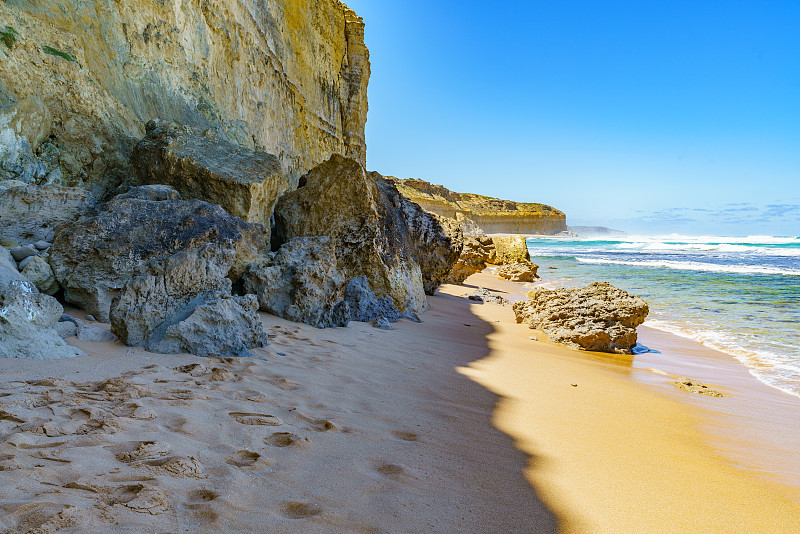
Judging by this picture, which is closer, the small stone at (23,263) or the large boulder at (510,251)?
the small stone at (23,263)

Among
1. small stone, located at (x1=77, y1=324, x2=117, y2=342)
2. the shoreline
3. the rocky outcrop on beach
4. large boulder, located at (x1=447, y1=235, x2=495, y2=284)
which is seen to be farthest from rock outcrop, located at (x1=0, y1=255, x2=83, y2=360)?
large boulder, located at (x1=447, y1=235, x2=495, y2=284)

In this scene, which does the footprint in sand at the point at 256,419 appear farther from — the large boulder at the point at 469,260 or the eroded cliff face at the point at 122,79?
the large boulder at the point at 469,260

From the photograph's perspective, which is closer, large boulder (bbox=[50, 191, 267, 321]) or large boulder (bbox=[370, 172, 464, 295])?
large boulder (bbox=[50, 191, 267, 321])

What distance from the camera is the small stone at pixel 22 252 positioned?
142 inches

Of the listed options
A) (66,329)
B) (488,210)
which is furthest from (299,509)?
(488,210)

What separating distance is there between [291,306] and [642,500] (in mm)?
3581

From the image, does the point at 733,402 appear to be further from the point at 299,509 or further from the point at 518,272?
the point at 518,272

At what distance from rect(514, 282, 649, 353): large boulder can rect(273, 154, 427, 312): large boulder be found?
216 cm

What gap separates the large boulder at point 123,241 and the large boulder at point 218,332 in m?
0.63

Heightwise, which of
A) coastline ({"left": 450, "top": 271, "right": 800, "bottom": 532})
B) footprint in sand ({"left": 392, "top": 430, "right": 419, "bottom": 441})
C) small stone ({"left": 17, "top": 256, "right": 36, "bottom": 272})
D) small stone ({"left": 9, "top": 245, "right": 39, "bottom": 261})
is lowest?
coastline ({"left": 450, "top": 271, "right": 800, "bottom": 532})

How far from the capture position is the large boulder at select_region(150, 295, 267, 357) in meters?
3.15

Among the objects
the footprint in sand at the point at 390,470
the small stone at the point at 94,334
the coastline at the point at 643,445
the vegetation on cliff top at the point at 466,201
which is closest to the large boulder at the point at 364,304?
the coastline at the point at 643,445

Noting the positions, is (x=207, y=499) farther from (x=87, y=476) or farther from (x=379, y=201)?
(x=379, y=201)

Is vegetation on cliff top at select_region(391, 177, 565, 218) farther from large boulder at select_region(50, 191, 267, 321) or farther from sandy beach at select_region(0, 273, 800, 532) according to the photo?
sandy beach at select_region(0, 273, 800, 532)
